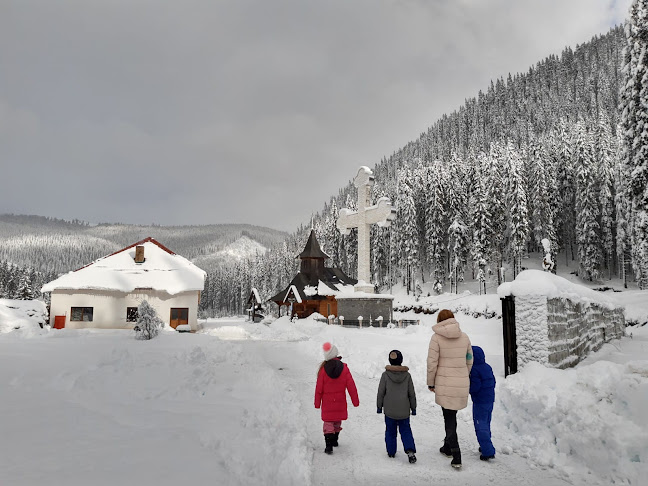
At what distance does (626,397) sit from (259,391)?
6.32 m

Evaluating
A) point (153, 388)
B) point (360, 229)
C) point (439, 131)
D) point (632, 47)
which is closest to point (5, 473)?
point (153, 388)

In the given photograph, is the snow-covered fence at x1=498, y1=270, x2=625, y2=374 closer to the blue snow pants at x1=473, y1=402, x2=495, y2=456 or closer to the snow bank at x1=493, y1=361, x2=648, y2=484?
the snow bank at x1=493, y1=361, x2=648, y2=484

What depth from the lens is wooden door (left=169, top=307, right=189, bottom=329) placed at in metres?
26.8

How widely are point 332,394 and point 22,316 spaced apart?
2551cm

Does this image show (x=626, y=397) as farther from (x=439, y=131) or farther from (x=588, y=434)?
(x=439, y=131)

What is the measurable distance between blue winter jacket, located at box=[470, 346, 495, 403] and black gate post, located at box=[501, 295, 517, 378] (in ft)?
11.7

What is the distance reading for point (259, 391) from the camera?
8297 mm

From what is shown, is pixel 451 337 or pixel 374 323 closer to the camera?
pixel 451 337

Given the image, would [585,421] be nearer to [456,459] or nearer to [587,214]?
[456,459]

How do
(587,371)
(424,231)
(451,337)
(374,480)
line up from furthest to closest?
(424,231), (587,371), (451,337), (374,480)

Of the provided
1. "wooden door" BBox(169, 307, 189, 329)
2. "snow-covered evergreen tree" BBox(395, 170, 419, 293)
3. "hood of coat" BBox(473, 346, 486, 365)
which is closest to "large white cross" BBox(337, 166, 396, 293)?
"wooden door" BBox(169, 307, 189, 329)

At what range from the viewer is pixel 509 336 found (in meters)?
8.79

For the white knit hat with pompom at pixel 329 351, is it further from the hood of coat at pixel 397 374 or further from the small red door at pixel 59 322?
the small red door at pixel 59 322

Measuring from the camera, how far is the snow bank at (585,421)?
453 centimetres
